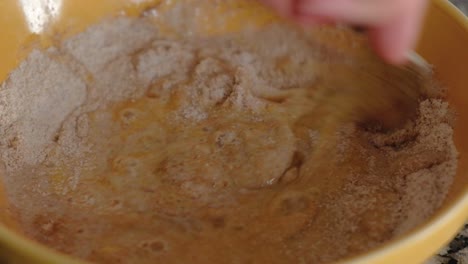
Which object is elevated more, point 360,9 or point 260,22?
point 360,9

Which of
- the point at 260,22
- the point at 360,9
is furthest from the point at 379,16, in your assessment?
the point at 260,22

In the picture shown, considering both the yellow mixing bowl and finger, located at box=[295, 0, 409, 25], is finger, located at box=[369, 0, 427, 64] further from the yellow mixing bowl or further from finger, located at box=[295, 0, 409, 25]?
the yellow mixing bowl

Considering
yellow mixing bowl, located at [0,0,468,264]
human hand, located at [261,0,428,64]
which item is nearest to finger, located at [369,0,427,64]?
human hand, located at [261,0,428,64]

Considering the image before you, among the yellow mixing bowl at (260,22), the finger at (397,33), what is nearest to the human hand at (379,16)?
the finger at (397,33)

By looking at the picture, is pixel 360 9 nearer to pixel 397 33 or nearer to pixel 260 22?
pixel 397 33

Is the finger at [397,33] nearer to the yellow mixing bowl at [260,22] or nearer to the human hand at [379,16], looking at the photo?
the human hand at [379,16]
